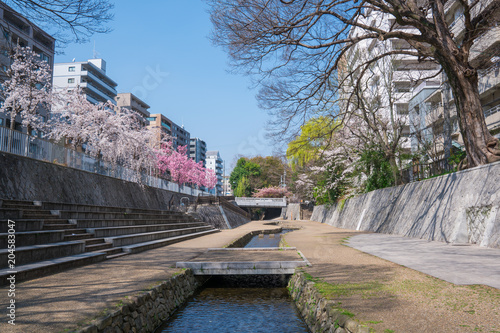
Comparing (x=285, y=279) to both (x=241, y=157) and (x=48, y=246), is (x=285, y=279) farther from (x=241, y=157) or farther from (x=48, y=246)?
(x=241, y=157)

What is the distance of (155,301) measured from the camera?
5461 mm

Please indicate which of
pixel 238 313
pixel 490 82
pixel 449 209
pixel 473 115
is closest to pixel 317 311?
pixel 238 313

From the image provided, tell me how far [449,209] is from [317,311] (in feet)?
25.8

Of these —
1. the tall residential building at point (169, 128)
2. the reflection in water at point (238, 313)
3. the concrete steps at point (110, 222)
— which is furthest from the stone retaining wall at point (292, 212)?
the reflection in water at point (238, 313)

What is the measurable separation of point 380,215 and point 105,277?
15388mm

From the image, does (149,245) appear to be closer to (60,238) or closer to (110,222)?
(110,222)

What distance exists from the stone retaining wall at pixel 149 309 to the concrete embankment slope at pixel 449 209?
286 inches

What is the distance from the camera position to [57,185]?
13.3 m

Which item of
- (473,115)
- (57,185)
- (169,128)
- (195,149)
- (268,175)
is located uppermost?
(169,128)

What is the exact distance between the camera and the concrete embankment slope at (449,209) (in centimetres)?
884

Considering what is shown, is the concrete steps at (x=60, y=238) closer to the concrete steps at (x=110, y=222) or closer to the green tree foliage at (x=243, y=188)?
the concrete steps at (x=110, y=222)

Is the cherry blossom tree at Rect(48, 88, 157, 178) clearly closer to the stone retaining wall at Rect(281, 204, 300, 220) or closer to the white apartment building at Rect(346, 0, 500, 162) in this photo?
the white apartment building at Rect(346, 0, 500, 162)

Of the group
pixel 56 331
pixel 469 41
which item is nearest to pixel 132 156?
pixel 469 41

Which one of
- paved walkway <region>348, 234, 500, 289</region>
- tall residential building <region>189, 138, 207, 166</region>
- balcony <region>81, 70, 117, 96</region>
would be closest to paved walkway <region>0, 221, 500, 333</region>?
paved walkway <region>348, 234, 500, 289</region>
